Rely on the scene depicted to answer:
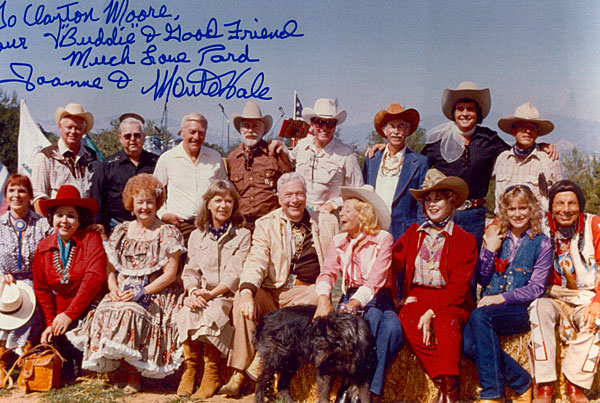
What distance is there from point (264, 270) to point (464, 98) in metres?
2.49

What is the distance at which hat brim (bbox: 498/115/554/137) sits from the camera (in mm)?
5652

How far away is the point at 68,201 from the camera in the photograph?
5453 mm

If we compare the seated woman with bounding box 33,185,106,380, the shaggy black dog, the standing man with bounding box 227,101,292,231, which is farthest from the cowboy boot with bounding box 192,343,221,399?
the standing man with bounding box 227,101,292,231

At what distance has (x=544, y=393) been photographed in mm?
4750

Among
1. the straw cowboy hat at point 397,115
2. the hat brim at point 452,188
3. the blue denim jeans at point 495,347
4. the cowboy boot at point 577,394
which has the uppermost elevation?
the straw cowboy hat at point 397,115

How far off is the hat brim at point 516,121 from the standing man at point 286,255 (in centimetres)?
190

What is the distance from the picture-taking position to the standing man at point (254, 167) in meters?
6.00

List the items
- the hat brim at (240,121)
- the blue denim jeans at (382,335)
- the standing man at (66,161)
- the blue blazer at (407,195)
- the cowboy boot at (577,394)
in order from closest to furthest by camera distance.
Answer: the blue denim jeans at (382,335) → the cowboy boot at (577,394) → the blue blazer at (407,195) → the standing man at (66,161) → the hat brim at (240,121)

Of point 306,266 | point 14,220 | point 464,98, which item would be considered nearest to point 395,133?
point 464,98

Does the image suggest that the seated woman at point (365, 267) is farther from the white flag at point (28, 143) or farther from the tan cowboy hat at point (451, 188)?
the white flag at point (28, 143)

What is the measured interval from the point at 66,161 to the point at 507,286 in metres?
4.33

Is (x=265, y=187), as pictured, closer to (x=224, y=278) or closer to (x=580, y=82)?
(x=224, y=278)

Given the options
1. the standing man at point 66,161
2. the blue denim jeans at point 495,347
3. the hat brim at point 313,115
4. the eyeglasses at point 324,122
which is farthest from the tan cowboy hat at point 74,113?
the blue denim jeans at point 495,347

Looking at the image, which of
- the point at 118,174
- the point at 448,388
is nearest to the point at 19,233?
the point at 118,174
